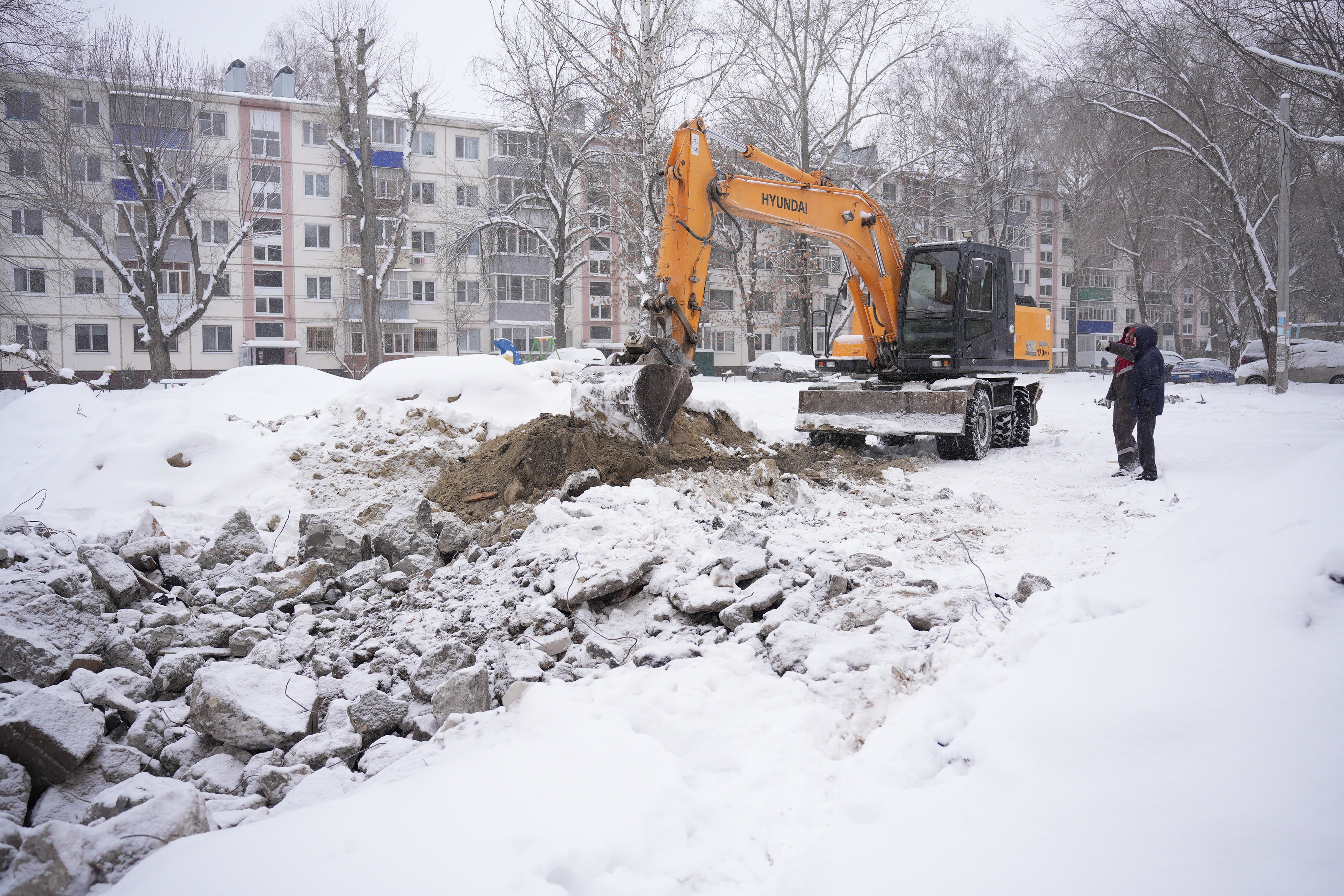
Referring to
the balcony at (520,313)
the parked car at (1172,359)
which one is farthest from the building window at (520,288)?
the parked car at (1172,359)

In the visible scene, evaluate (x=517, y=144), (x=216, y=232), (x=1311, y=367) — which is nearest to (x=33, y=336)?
(x=216, y=232)

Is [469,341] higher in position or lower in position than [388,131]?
lower

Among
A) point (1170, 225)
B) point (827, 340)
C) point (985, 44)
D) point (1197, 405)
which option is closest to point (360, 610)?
point (827, 340)

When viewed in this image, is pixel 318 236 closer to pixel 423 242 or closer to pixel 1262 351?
pixel 423 242

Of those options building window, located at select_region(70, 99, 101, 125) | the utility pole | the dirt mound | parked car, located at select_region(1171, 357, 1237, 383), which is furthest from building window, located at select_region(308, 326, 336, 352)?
parked car, located at select_region(1171, 357, 1237, 383)

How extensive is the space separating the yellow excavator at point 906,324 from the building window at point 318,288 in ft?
115

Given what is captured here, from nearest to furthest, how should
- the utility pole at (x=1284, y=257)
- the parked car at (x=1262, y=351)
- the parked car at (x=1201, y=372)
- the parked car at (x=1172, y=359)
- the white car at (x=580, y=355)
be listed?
1. the utility pole at (x=1284, y=257)
2. the white car at (x=580, y=355)
3. the parked car at (x=1262, y=351)
4. the parked car at (x=1201, y=372)
5. the parked car at (x=1172, y=359)

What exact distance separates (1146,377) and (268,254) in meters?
40.7

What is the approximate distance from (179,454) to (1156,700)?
7.94 m

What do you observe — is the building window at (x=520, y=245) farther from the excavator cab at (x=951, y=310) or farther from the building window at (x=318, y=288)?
the excavator cab at (x=951, y=310)

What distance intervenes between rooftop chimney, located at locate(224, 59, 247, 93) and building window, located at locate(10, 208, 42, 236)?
10.6 m

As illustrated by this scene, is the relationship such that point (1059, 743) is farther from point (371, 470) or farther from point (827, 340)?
point (827, 340)

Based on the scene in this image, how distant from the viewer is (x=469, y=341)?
42.6m

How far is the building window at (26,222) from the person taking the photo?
982 inches
